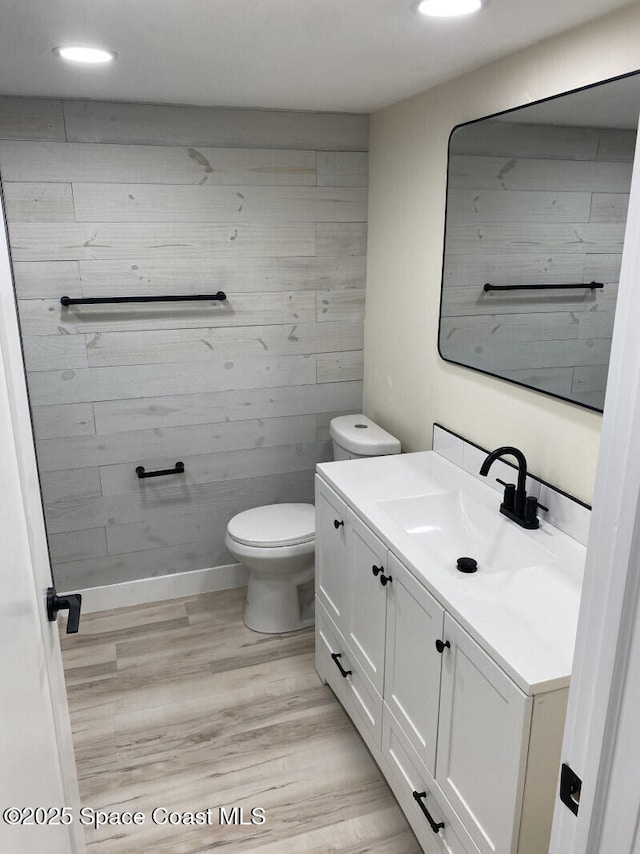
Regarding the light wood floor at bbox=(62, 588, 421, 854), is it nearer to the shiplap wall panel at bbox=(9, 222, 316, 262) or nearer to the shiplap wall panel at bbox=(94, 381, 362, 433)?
the shiplap wall panel at bbox=(94, 381, 362, 433)

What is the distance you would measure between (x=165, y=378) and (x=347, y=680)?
4.83ft

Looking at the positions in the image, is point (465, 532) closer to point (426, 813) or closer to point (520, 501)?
point (520, 501)

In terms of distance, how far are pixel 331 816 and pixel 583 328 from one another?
1.63 m

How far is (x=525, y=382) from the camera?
2.02 m

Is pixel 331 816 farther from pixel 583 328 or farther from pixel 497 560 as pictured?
pixel 583 328

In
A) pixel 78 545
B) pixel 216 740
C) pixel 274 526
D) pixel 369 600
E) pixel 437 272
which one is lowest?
pixel 216 740

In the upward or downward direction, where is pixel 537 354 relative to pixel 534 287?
downward

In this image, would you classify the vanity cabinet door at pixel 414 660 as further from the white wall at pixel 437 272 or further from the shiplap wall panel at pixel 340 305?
the shiplap wall panel at pixel 340 305

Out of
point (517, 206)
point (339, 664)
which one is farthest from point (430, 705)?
point (517, 206)

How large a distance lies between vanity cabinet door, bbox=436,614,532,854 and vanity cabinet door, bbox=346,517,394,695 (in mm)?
361

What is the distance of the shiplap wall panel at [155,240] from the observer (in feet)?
8.45

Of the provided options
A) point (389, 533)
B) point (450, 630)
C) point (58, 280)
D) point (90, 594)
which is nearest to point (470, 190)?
point (389, 533)

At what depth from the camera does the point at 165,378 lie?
288 centimetres

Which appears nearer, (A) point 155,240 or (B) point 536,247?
(B) point 536,247
